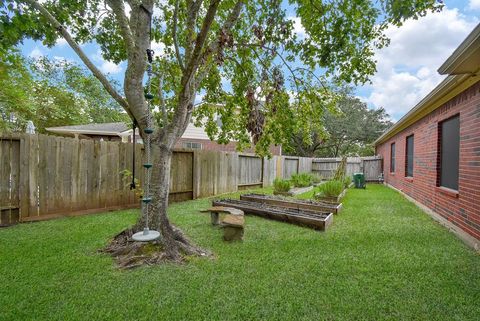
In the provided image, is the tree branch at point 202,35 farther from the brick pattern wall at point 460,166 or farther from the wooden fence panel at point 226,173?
the wooden fence panel at point 226,173

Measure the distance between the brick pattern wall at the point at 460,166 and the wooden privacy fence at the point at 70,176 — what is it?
6.03 meters

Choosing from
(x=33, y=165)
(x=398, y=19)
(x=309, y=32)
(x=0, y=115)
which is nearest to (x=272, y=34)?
(x=309, y=32)

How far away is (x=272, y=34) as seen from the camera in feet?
14.8

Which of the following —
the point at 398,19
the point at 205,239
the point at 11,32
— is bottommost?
the point at 205,239

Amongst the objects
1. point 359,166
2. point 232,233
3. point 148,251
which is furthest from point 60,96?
point 359,166

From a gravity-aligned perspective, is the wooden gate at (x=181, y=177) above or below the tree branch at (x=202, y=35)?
below

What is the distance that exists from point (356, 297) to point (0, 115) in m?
14.2

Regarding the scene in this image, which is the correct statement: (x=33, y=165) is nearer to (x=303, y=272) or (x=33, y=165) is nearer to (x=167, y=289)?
(x=167, y=289)

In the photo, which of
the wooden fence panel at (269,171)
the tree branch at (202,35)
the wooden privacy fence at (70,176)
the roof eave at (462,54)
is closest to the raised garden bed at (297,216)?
the wooden privacy fence at (70,176)

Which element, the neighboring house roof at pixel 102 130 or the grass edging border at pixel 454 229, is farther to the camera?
the neighboring house roof at pixel 102 130

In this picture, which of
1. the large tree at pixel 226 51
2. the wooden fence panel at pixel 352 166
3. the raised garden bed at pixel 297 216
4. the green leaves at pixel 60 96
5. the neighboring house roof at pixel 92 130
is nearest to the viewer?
the large tree at pixel 226 51

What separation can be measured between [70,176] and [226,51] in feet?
13.4

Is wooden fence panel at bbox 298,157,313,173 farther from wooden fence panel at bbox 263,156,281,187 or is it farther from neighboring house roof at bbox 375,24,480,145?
neighboring house roof at bbox 375,24,480,145

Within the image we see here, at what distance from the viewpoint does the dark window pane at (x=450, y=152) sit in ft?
16.1
